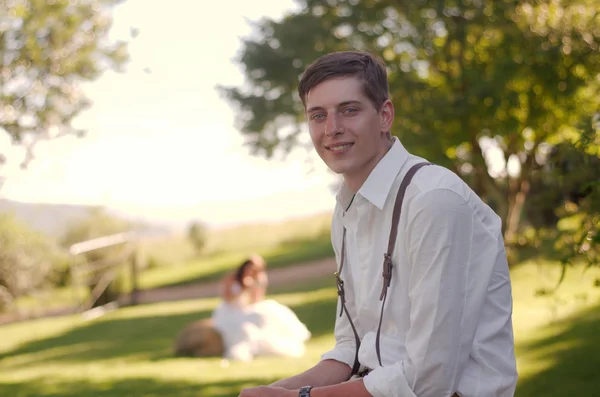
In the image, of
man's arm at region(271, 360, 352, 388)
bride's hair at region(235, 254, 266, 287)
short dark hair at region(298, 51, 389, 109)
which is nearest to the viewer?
short dark hair at region(298, 51, 389, 109)

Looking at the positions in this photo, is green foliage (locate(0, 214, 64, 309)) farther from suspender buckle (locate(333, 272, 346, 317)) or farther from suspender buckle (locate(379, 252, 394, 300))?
suspender buckle (locate(379, 252, 394, 300))

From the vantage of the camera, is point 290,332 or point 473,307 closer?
point 473,307

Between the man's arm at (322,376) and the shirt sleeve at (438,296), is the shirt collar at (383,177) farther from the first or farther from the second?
the man's arm at (322,376)

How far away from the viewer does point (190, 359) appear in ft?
39.0

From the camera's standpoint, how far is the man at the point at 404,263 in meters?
2.26

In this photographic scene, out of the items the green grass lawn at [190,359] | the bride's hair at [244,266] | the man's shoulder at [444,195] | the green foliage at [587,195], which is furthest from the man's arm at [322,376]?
the bride's hair at [244,266]

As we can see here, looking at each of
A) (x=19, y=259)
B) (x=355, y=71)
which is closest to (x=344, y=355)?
(x=355, y=71)

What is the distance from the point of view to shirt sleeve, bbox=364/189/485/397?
88.7 inches

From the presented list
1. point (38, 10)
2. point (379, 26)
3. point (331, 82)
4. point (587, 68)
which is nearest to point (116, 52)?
point (38, 10)

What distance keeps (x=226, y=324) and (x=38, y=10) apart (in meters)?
8.48

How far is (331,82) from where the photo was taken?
102 inches

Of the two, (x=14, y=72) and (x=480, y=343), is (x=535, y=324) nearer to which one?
(x=480, y=343)

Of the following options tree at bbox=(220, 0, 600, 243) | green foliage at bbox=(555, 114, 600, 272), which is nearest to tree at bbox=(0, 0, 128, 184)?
tree at bbox=(220, 0, 600, 243)

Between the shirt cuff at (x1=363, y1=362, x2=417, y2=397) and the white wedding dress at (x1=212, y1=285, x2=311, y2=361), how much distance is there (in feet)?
31.3
